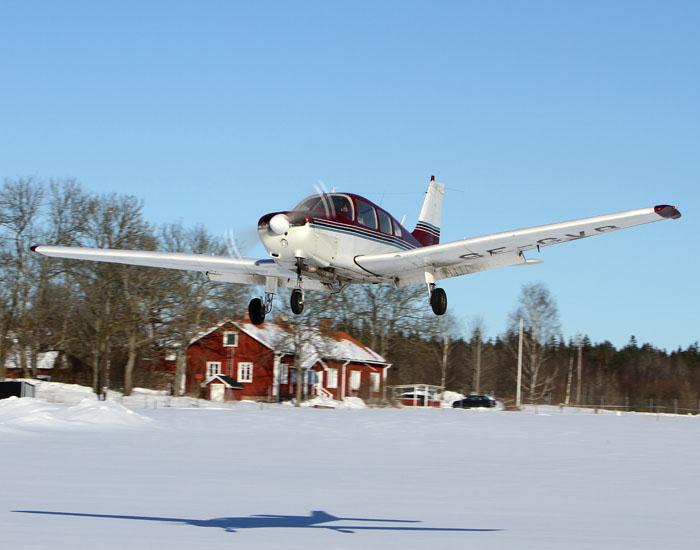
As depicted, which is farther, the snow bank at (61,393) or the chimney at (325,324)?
the chimney at (325,324)

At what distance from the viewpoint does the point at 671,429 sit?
51.3m

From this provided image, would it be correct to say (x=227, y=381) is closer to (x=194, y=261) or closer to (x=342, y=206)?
(x=194, y=261)

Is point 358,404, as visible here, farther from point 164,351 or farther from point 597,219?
point 597,219

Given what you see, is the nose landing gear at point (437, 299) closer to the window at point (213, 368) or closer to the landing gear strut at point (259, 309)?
the landing gear strut at point (259, 309)

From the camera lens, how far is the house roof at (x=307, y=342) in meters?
64.5

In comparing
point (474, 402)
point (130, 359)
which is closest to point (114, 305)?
point (130, 359)

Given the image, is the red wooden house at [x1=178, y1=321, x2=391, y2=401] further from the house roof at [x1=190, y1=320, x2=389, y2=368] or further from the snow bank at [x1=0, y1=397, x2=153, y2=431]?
the snow bank at [x1=0, y1=397, x2=153, y2=431]

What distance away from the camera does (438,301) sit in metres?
18.5

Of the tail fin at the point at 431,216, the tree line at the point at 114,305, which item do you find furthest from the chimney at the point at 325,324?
the tail fin at the point at 431,216

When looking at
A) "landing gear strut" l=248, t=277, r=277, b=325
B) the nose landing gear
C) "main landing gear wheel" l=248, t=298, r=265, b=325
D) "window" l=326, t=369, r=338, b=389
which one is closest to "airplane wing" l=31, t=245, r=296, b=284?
"landing gear strut" l=248, t=277, r=277, b=325

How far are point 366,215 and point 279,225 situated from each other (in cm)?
231

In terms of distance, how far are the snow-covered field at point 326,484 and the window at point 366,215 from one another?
617cm

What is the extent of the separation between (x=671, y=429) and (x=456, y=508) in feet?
112

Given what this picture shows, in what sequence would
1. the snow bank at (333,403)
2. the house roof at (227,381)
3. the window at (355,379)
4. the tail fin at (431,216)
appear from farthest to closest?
the window at (355,379) → the house roof at (227,381) → the snow bank at (333,403) → the tail fin at (431,216)
